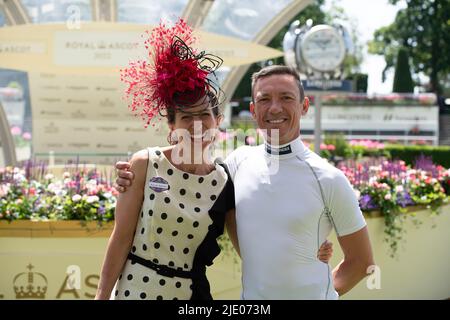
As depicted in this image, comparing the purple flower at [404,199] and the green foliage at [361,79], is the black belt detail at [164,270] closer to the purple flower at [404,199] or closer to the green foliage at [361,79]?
the purple flower at [404,199]

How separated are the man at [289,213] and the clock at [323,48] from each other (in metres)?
9.24

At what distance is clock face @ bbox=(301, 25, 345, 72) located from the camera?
37.3ft

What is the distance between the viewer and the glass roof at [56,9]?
1040 cm

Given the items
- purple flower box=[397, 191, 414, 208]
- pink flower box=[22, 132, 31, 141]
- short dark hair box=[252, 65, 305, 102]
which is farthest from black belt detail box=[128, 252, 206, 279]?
pink flower box=[22, 132, 31, 141]

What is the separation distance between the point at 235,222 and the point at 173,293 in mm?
377

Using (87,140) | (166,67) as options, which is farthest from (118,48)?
(166,67)

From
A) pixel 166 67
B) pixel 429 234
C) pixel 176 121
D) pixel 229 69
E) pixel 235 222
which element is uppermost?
pixel 229 69

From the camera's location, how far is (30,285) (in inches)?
179

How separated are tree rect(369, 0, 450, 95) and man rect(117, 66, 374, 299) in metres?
40.4

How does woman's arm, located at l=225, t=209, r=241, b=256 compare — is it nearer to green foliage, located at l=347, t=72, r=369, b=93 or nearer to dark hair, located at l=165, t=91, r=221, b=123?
dark hair, located at l=165, t=91, r=221, b=123

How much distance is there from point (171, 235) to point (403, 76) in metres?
36.2

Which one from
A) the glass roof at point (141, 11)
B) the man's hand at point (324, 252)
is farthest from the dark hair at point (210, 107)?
the glass roof at point (141, 11)
